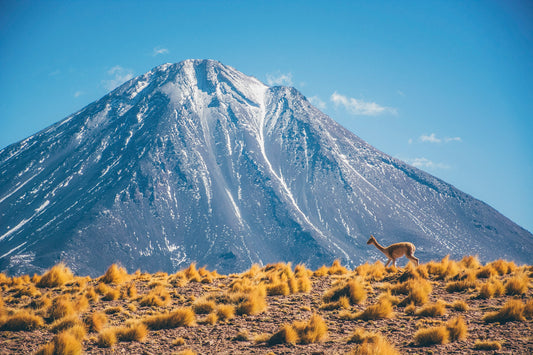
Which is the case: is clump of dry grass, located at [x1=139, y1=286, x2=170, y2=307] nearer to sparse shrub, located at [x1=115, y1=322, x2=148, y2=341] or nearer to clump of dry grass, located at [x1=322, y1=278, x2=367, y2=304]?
sparse shrub, located at [x1=115, y1=322, x2=148, y2=341]

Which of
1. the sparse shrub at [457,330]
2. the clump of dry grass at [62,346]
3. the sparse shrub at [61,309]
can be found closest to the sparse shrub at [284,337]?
the sparse shrub at [457,330]

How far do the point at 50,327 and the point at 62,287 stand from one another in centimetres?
608

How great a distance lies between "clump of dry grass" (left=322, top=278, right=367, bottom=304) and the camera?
1459 centimetres

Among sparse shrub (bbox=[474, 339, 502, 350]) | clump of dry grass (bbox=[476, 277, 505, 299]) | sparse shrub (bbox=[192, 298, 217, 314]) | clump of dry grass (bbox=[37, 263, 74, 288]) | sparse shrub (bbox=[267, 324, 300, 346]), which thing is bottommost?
clump of dry grass (bbox=[37, 263, 74, 288])

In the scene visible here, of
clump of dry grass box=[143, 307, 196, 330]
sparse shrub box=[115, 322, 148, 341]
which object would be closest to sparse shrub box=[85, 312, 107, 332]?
sparse shrub box=[115, 322, 148, 341]

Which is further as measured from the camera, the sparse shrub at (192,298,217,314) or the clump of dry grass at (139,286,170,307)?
the clump of dry grass at (139,286,170,307)

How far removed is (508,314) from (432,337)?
10.7 feet

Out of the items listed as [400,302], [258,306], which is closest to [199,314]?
[258,306]

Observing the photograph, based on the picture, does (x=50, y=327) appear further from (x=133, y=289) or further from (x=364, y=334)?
(x=364, y=334)

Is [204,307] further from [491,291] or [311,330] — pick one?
[491,291]

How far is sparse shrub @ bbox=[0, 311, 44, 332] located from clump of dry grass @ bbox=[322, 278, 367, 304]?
962 cm

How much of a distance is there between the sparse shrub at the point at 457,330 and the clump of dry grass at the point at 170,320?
770 centimetres

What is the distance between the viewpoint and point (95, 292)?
1625cm

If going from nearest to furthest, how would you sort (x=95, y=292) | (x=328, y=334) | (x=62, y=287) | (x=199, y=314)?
(x=328, y=334)
(x=199, y=314)
(x=95, y=292)
(x=62, y=287)
